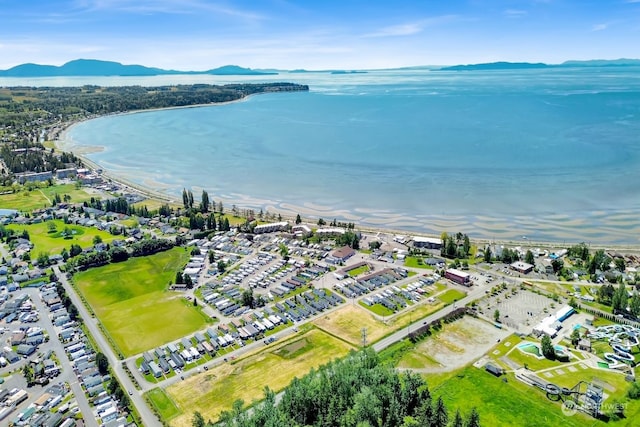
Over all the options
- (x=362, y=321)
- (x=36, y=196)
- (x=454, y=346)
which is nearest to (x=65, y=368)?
(x=362, y=321)

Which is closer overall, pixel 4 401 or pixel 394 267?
pixel 4 401

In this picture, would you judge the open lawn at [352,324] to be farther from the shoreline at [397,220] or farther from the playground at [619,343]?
the shoreline at [397,220]

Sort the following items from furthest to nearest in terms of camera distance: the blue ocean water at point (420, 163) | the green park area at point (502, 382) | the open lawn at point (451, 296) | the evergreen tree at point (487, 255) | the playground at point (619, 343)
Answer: the blue ocean water at point (420, 163)
the evergreen tree at point (487, 255)
the open lawn at point (451, 296)
the playground at point (619, 343)
the green park area at point (502, 382)

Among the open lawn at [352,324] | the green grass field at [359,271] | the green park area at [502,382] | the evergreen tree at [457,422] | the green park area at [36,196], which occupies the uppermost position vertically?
the green park area at [36,196]

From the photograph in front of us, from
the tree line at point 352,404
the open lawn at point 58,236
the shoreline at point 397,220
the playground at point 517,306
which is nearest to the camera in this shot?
the tree line at point 352,404

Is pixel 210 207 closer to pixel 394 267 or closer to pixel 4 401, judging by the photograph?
pixel 394 267

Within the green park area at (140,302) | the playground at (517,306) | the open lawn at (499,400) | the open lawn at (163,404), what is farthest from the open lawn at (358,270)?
the open lawn at (163,404)

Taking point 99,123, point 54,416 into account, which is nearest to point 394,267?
point 54,416
